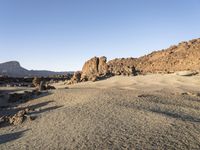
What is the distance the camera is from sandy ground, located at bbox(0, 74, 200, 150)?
8.11 meters

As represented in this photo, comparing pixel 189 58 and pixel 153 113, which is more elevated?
pixel 189 58

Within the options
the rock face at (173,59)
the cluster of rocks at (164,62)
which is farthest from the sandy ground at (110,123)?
the rock face at (173,59)

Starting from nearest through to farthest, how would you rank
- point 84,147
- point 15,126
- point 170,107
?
point 84,147, point 15,126, point 170,107

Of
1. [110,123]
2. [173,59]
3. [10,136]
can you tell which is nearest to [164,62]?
[173,59]

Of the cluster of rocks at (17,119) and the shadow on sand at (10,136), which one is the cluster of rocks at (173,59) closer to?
the cluster of rocks at (17,119)

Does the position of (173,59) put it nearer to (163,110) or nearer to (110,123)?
(163,110)

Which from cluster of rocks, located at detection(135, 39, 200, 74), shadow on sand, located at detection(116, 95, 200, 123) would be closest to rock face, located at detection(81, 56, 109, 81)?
cluster of rocks, located at detection(135, 39, 200, 74)

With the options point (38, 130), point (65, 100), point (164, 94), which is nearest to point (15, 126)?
point (38, 130)

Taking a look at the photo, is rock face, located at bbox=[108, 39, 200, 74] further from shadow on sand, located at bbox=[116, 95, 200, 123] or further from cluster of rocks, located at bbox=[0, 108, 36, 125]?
cluster of rocks, located at bbox=[0, 108, 36, 125]

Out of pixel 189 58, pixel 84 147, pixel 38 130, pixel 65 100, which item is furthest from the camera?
pixel 189 58

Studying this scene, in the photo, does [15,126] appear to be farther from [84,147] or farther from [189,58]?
[189,58]

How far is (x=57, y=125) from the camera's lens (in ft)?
31.7

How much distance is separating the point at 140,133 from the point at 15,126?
3991mm

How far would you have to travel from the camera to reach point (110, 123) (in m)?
9.28
